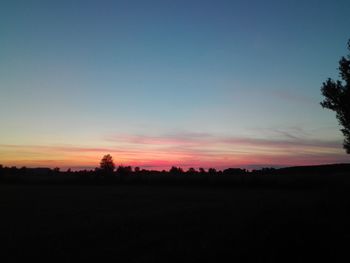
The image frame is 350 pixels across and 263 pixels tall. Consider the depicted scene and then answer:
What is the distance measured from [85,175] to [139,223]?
8569 cm

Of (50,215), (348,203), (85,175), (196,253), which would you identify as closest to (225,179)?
(85,175)

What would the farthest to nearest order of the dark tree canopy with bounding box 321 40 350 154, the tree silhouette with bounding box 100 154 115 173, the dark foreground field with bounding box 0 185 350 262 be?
the tree silhouette with bounding box 100 154 115 173, the dark tree canopy with bounding box 321 40 350 154, the dark foreground field with bounding box 0 185 350 262

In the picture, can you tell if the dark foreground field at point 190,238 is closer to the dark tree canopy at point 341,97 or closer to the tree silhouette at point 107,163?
the dark tree canopy at point 341,97

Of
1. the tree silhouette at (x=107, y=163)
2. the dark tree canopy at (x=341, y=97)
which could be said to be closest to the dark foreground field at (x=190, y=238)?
the dark tree canopy at (x=341, y=97)

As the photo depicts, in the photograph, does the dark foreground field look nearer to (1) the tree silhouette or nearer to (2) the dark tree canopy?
Answer: (2) the dark tree canopy

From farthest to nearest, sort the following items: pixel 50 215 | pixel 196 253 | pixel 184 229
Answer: pixel 50 215 → pixel 184 229 → pixel 196 253

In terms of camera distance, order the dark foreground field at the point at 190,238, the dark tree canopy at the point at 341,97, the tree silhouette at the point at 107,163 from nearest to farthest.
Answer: the dark foreground field at the point at 190,238
the dark tree canopy at the point at 341,97
the tree silhouette at the point at 107,163

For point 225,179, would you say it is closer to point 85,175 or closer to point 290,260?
point 85,175

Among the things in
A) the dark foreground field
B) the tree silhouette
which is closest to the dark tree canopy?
the dark foreground field

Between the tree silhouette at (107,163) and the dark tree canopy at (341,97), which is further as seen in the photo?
the tree silhouette at (107,163)

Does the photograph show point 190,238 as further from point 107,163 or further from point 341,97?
point 107,163

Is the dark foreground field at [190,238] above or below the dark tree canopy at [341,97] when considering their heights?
below

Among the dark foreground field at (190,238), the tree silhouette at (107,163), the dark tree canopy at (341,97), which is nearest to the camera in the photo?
the dark foreground field at (190,238)

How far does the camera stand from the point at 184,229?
19.5 metres
